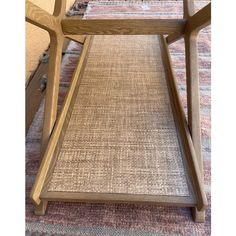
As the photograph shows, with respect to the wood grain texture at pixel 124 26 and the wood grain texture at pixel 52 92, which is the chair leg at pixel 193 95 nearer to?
the wood grain texture at pixel 124 26

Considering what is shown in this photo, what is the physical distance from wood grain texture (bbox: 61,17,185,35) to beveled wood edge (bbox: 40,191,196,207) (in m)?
0.54

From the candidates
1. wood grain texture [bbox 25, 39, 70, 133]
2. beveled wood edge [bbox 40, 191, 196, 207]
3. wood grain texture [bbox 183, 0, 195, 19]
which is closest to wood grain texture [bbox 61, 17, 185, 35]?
wood grain texture [bbox 183, 0, 195, 19]

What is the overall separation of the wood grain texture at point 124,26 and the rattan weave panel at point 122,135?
0.55 feet

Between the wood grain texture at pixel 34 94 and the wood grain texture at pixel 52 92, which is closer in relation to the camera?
the wood grain texture at pixel 52 92

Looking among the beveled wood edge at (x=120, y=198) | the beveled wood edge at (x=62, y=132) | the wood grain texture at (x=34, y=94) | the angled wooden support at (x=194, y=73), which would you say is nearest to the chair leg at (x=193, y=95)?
the angled wooden support at (x=194, y=73)

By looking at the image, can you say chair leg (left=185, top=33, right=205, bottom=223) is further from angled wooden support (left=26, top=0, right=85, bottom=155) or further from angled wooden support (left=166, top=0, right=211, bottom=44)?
angled wooden support (left=26, top=0, right=85, bottom=155)

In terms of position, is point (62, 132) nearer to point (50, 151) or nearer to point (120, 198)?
point (50, 151)

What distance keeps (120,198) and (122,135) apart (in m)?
0.21

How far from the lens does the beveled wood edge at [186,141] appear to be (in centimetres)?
72

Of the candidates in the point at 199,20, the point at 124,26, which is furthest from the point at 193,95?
the point at 124,26

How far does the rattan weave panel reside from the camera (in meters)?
0.77

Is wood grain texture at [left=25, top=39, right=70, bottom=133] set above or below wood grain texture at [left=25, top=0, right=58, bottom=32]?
below
